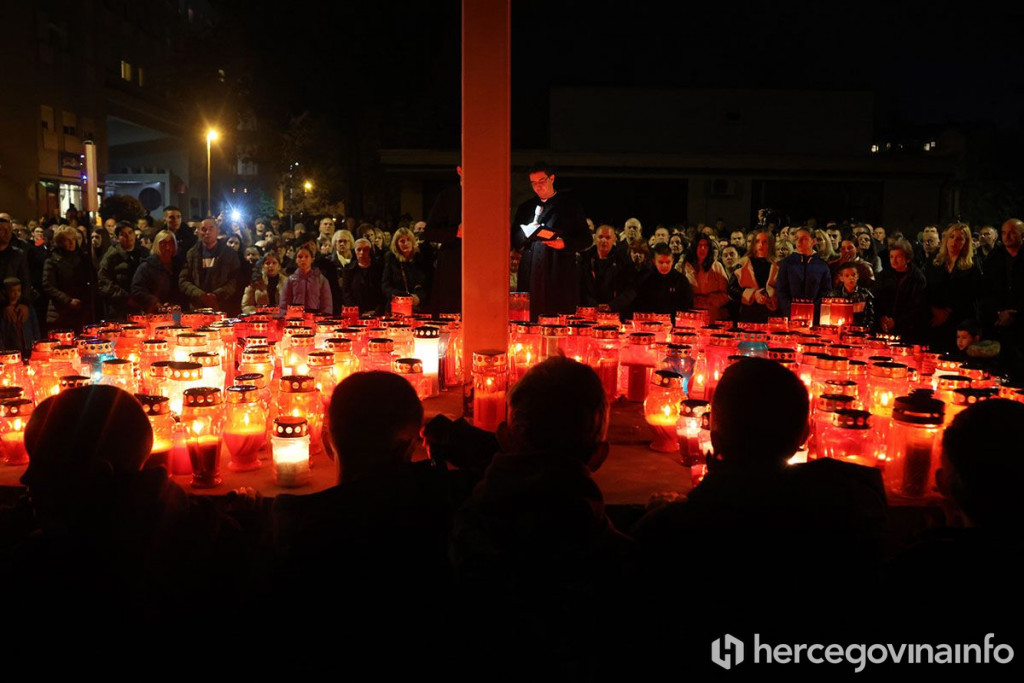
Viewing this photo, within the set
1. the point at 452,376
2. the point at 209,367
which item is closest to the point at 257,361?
the point at 209,367

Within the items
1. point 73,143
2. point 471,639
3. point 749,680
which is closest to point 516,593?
point 471,639

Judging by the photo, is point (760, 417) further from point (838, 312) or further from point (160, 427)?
point (838, 312)

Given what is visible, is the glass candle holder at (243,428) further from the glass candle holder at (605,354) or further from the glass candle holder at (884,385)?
the glass candle holder at (884,385)

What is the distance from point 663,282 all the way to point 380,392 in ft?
20.0

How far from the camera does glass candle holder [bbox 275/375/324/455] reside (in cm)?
319

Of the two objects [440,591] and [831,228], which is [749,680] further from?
[831,228]

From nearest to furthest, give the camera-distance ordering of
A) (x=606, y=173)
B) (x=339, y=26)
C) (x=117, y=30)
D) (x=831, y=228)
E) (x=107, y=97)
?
(x=831, y=228)
(x=339, y=26)
(x=606, y=173)
(x=107, y=97)
(x=117, y=30)

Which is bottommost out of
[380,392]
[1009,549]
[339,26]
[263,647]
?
[263,647]

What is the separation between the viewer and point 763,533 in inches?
77.9

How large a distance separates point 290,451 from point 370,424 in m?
0.88

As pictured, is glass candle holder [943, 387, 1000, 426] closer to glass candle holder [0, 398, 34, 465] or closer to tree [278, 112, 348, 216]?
glass candle holder [0, 398, 34, 465]

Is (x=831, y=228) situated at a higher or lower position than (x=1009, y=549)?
higher

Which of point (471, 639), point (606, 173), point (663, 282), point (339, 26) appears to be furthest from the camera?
point (606, 173)

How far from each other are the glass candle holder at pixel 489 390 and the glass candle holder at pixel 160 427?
3.88ft
